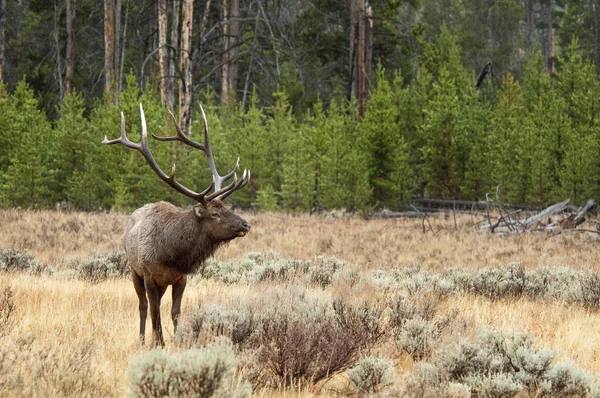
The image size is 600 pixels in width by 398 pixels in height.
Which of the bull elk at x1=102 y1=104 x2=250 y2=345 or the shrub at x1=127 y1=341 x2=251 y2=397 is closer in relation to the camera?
the shrub at x1=127 y1=341 x2=251 y2=397

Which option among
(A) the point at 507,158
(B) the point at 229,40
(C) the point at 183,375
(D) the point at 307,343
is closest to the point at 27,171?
(B) the point at 229,40

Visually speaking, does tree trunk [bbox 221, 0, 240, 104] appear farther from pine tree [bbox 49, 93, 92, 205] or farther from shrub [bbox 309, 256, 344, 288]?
shrub [bbox 309, 256, 344, 288]

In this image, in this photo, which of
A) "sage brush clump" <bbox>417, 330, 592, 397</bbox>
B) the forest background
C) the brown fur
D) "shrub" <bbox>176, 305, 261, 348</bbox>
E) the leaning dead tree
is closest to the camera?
"sage brush clump" <bbox>417, 330, 592, 397</bbox>

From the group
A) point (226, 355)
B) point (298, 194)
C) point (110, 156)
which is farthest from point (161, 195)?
point (226, 355)

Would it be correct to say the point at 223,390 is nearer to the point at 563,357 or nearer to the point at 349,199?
the point at 563,357

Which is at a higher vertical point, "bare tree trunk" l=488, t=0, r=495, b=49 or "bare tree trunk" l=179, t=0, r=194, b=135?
"bare tree trunk" l=488, t=0, r=495, b=49

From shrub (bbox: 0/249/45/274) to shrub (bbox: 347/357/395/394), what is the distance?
20.5 feet

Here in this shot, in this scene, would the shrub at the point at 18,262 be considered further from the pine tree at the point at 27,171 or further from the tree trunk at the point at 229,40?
the tree trunk at the point at 229,40

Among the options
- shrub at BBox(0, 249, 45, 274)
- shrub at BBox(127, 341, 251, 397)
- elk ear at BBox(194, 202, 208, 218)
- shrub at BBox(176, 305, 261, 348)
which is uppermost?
elk ear at BBox(194, 202, 208, 218)

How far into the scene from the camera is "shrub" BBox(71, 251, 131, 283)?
29.2 feet

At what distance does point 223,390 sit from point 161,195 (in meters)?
14.5

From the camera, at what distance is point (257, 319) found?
480cm

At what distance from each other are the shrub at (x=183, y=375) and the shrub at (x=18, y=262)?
6357 mm

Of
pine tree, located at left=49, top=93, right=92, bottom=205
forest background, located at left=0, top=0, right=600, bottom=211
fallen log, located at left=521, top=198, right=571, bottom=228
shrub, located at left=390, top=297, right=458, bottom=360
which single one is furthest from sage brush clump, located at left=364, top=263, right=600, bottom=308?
pine tree, located at left=49, top=93, right=92, bottom=205
